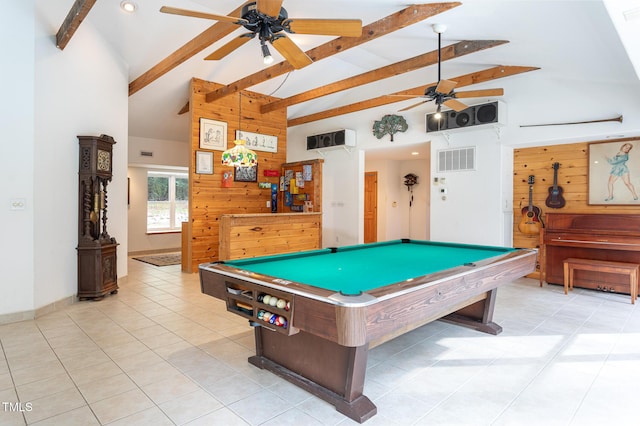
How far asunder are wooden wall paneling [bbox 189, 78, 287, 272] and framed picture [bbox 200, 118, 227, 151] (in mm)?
75

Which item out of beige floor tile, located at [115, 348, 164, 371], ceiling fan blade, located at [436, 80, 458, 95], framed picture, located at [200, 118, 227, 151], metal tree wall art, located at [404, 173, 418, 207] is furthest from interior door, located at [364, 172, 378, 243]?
beige floor tile, located at [115, 348, 164, 371]

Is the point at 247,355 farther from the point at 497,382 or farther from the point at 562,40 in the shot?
the point at 562,40

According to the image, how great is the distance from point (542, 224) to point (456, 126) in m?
2.02

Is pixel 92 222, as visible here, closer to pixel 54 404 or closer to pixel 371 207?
pixel 54 404

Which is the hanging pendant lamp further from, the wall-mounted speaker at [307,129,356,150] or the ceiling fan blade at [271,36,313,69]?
the ceiling fan blade at [271,36,313,69]

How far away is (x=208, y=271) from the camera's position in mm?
2344

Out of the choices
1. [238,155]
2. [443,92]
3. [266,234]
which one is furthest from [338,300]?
[238,155]

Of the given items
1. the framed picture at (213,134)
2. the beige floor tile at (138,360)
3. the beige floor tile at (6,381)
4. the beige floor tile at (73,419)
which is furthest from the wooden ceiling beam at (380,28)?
the beige floor tile at (6,381)

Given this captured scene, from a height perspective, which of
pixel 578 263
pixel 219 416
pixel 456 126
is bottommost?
pixel 219 416

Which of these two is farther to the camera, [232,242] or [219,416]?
[232,242]

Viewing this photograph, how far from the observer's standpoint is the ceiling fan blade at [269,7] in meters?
2.41

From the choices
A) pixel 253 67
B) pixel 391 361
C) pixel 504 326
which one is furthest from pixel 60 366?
pixel 253 67

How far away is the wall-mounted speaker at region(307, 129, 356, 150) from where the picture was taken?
7566mm

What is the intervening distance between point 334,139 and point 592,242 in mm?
4927
